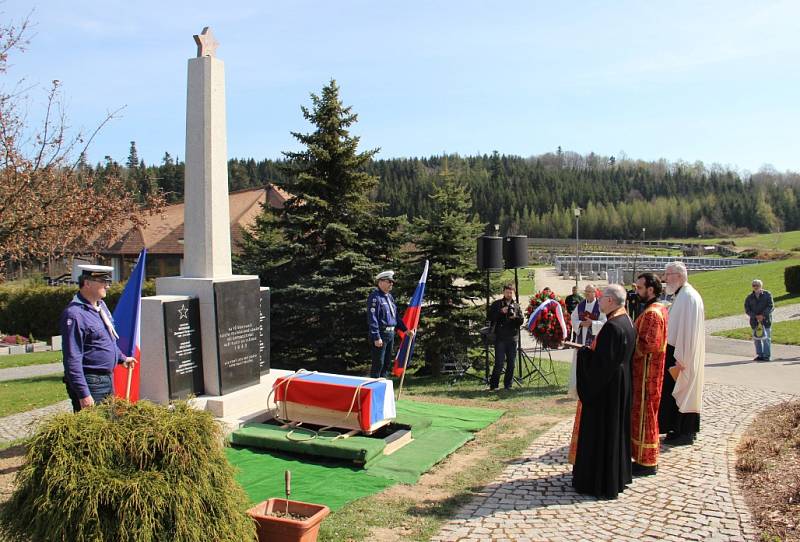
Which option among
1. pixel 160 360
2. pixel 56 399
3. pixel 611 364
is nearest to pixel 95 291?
pixel 160 360

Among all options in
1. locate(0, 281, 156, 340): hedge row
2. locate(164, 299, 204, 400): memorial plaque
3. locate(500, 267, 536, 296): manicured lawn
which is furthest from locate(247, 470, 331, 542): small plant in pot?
locate(500, 267, 536, 296): manicured lawn

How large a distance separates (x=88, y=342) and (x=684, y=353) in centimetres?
643

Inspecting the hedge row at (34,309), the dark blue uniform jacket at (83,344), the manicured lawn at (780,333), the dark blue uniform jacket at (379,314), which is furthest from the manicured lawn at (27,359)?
the manicured lawn at (780,333)

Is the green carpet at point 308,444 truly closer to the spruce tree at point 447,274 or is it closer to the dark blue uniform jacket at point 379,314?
the dark blue uniform jacket at point 379,314

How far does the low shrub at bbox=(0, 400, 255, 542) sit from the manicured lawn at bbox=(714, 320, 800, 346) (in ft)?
60.5

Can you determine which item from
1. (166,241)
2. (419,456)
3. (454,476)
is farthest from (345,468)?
(166,241)

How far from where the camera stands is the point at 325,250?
15.7 m

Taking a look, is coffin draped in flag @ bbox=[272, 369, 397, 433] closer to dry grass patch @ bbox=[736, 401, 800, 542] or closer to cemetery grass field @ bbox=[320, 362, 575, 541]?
cemetery grass field @ bbox=[320, 362, 575, 541]

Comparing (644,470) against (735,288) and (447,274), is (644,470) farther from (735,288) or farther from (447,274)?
(735,288)

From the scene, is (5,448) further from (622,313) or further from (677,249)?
(677,249)

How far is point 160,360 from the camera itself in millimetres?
8188

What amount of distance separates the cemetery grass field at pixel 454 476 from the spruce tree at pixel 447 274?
2759 millimetres

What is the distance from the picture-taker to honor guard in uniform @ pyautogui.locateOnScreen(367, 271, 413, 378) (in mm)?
10297

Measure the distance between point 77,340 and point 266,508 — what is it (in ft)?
8.49
